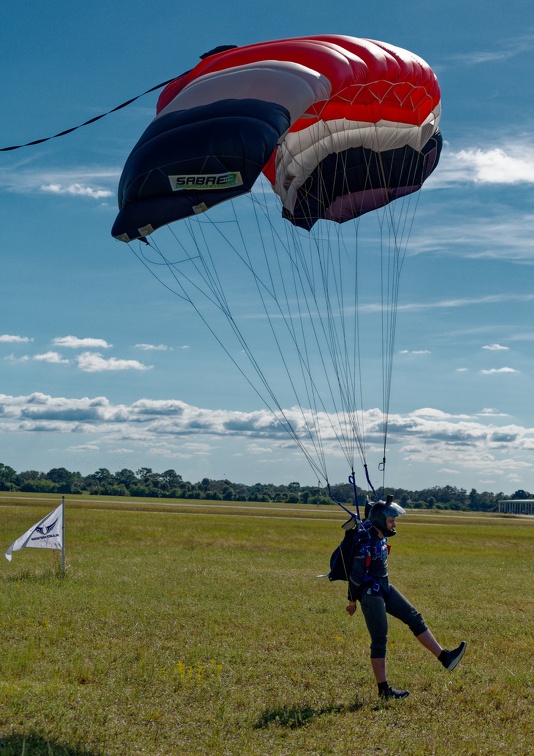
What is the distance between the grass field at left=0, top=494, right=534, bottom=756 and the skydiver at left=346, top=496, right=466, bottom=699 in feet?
2.01

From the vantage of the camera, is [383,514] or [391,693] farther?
[383,514]

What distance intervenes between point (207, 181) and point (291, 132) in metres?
5.15

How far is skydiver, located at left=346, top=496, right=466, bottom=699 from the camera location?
9328 mm

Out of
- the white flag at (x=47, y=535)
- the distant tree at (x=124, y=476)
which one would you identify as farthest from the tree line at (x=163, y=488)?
the white flag at (x=47, y=535)

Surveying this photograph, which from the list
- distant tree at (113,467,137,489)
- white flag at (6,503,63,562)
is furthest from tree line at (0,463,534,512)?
white flag at (6,503,63,562)

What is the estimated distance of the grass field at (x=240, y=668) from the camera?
7.58 metres

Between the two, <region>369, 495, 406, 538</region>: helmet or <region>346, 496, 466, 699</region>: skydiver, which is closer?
<region>346, 496, 466, 699</region>: skydiver

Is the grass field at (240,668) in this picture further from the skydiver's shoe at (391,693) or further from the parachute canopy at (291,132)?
the parachute canopy at (291,132)

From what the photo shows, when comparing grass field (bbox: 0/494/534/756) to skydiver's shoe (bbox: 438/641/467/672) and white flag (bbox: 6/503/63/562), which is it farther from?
white flag (bbox: 6/503/63/562)

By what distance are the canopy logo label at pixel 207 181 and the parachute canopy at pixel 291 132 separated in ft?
0.04

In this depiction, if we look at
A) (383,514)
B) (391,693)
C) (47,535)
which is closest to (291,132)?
(383,514)

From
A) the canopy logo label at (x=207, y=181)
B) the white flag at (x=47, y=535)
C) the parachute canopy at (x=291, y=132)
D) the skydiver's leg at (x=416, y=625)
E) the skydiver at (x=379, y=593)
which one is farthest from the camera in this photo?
the white flag at (x=47, y=535)

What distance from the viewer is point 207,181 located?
973cm

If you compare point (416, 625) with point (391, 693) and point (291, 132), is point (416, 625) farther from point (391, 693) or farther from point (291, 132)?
point (291, 132)
